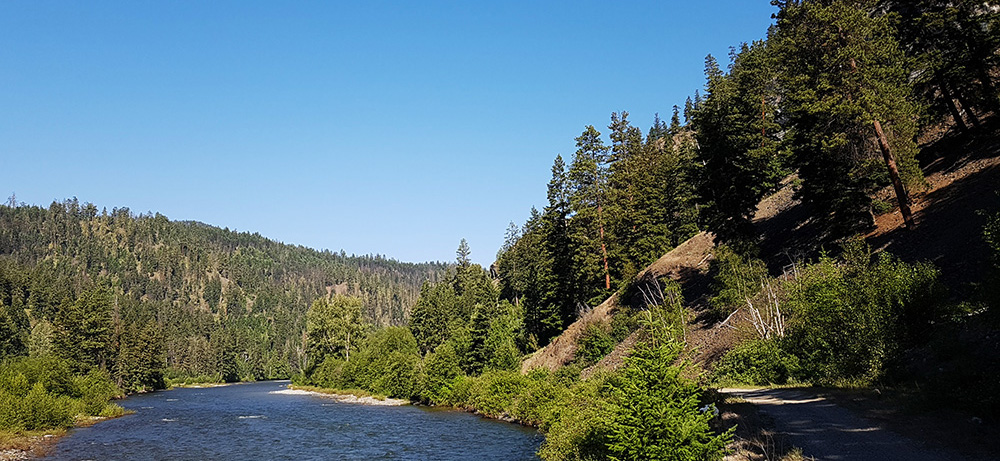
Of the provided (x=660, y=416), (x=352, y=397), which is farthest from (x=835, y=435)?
(x=352, y=397)

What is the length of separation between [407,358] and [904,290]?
62543mm

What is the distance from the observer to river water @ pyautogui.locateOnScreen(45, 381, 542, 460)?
33281 mm

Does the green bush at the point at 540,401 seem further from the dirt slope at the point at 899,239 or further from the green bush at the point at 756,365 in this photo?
the green bush at the point at 756,365

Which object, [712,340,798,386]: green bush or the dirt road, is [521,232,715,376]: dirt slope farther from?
the dirt road

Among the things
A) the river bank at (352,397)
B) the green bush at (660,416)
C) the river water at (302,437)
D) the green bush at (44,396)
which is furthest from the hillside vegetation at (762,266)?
the green bush at (44,396)

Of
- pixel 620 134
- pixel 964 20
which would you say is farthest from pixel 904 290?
pixel 620 134

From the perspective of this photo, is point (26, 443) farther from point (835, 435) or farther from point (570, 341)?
point (835, 435)

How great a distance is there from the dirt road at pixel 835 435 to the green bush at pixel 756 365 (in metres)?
7.41

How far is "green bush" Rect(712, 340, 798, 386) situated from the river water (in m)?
11.2

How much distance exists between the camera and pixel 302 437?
1619 inches

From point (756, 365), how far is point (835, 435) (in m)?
14.7

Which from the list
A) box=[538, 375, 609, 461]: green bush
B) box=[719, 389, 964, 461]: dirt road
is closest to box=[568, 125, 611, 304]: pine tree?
box=[538, 375, 609, 461]: green bush

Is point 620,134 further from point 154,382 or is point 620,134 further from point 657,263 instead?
point 154,382

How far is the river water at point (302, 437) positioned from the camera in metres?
33.3
